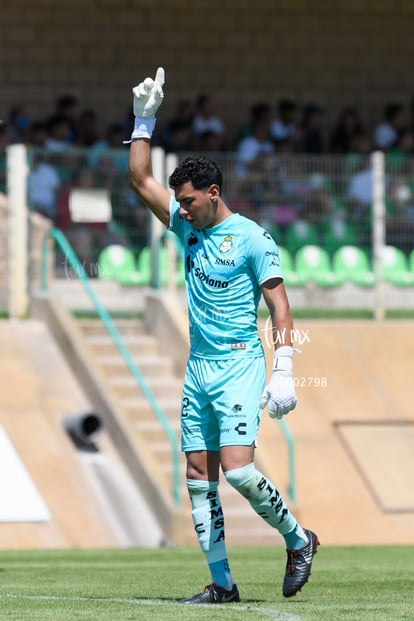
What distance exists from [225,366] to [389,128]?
16.9 meters

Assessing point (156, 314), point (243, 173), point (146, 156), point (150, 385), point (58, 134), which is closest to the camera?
point (146, 156)

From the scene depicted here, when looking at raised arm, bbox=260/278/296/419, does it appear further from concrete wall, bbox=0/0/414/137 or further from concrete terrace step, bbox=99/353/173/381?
concrete wall, bbox=0/0/414/137

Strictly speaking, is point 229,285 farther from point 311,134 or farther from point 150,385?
point 311,134

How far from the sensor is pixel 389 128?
2470 cm

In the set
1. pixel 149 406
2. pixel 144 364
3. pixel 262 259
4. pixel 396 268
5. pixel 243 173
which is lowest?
pixel 149 406

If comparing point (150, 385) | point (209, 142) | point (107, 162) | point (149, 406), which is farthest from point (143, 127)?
point (209, 142)

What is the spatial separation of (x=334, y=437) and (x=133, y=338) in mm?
2595

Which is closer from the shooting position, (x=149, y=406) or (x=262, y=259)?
(x=262, y=259)

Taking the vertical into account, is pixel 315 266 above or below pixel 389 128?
below

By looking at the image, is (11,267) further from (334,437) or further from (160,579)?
(160,579)

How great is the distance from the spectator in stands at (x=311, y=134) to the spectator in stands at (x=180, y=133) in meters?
1.70

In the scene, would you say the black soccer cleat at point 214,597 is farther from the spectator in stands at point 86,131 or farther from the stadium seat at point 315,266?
the spectator in stands at point 86,131

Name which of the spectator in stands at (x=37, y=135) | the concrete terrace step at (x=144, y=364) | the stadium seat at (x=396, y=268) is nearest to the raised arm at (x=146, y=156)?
the concrete terrace step at (x=144, y=364)

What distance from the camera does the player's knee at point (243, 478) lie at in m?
8.17
